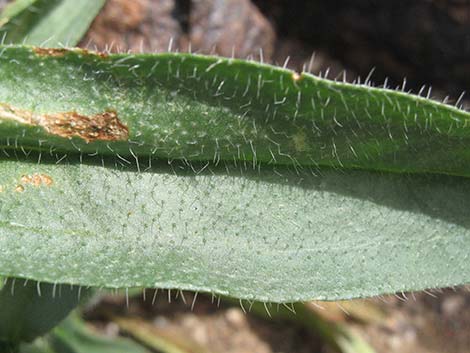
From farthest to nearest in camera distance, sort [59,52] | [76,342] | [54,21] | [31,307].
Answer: [76,342], [54,21], [31,307], [59,52]

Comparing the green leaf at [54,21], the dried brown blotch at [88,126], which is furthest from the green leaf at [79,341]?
the dried brown blotch at [88,126]

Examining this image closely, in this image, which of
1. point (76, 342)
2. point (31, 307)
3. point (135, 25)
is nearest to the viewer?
point (31, 307)

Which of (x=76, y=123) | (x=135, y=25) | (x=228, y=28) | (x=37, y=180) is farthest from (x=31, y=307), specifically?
(x=228, y=28)

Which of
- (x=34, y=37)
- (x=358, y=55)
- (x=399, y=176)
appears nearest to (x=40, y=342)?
(x=34, y=37)

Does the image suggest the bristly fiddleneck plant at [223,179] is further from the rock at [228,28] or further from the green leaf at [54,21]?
the rock at [228,28]

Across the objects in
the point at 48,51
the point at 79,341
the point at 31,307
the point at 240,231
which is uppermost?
the point at 48,51

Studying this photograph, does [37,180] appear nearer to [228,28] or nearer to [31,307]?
[31,307]

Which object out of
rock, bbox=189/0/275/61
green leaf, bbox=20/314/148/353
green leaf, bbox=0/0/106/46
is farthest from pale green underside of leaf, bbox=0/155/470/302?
rock, bbox=189/0/275/61

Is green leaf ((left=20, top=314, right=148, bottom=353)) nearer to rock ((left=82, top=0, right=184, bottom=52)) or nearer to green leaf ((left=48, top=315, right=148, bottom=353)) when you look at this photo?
green leaf ((left=48, top=315, right=148, bottom=353))
